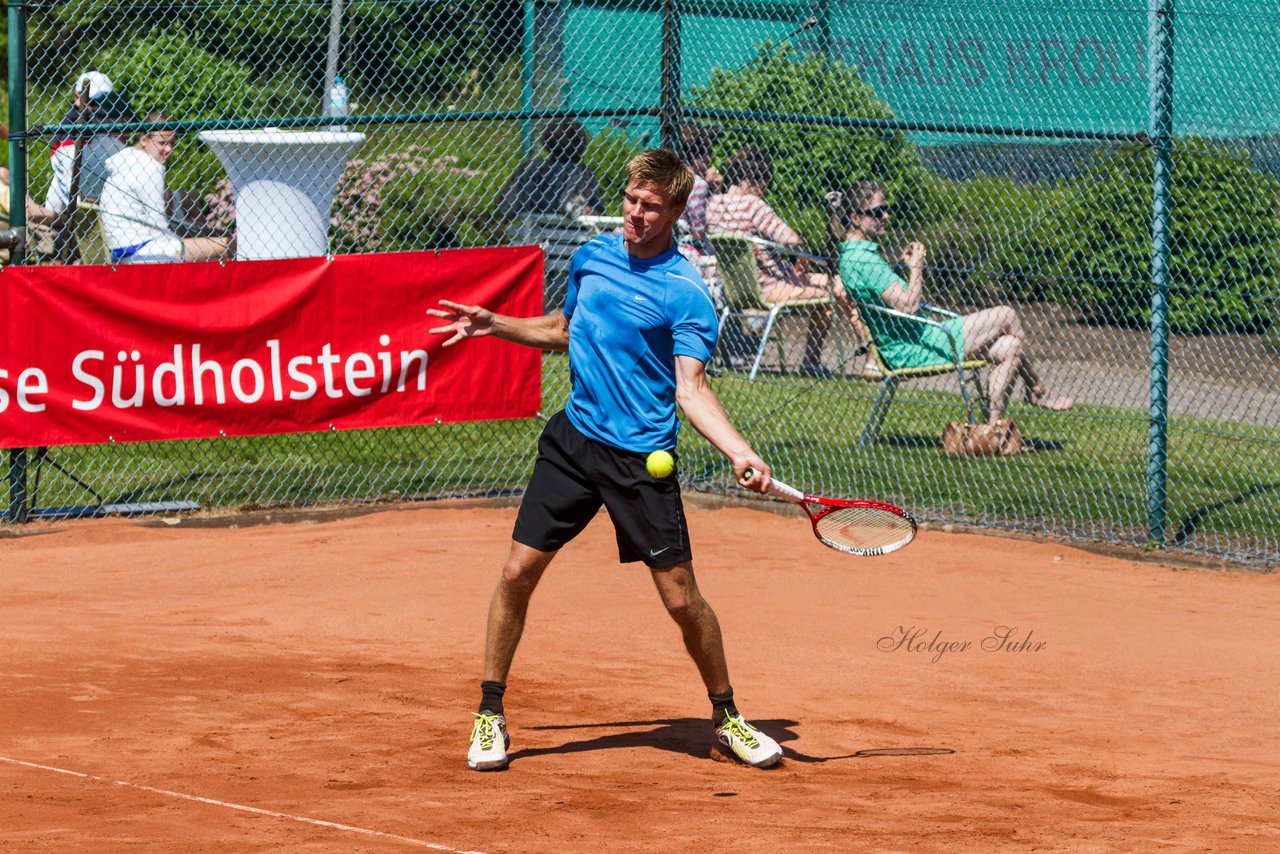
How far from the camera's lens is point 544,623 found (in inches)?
297

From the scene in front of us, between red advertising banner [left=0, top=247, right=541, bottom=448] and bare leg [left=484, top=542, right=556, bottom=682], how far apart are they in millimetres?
3964

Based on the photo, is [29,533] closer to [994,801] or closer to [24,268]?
[24,268]

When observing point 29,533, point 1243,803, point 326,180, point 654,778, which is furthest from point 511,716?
point 326,180

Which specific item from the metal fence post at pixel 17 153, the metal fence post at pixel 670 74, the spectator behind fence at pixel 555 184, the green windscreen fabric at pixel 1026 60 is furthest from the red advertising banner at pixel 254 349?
the spectator behind fence at pixel 555 184

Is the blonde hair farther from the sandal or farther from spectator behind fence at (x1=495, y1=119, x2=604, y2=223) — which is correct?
spectator behind fence at (x1=495, y1=119, x2=604, y2=223)

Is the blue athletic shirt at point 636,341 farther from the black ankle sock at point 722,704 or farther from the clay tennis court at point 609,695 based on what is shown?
the clay tennis court at point 609,695

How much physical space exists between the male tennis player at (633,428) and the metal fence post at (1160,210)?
13.6 feet

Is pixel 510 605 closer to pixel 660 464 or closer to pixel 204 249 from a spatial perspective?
pixel 660 464

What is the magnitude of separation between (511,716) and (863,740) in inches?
50.1

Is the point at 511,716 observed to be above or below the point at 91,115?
below

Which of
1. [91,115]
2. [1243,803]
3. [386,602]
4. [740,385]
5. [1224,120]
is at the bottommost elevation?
[1243,803]

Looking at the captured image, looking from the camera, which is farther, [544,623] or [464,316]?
[544,623]

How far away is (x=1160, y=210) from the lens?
8758 mm

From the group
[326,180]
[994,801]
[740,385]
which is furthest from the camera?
[740,385]
